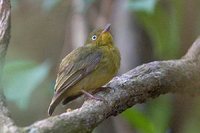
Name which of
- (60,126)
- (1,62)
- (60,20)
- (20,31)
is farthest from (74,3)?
(60,126)

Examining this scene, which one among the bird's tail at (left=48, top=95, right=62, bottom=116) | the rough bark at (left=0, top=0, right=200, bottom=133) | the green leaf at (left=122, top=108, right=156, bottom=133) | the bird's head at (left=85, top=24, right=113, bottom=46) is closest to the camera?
the rough bark at (left=0, top=0, right=200, bottom=133)

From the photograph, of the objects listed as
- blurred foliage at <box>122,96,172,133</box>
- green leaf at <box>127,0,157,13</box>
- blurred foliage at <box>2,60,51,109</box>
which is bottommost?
blurred foliage at <box>122,96,172,133</box>

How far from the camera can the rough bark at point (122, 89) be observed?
2.50 meters

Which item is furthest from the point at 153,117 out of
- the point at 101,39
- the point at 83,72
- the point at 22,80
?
the point at 22,80

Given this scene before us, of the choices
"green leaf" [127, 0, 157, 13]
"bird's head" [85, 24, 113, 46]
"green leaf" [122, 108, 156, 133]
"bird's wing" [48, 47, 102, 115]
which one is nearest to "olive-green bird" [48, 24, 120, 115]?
"bird's wing" [48, 47, 102, 115]

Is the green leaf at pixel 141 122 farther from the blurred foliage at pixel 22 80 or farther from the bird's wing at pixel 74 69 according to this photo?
the blurred foliage at pixel 22 80

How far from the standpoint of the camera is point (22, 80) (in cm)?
397

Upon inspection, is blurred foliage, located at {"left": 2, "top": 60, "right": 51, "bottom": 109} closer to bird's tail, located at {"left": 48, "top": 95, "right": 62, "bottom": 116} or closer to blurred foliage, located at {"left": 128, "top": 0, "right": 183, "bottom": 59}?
bird's tail, located at {"left": 48, "top": 95, "right": 62, "bottom": 116}

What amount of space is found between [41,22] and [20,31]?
35cm

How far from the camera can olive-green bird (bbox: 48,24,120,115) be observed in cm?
344

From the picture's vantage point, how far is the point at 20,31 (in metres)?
6.05

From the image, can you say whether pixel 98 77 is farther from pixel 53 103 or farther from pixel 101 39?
pixel 101 39

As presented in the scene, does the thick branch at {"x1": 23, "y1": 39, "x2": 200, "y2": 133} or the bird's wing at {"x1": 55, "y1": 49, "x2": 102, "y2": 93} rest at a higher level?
the bird's wing at {"x1": 55, "y1": 49, "x2": 102, "y2": 93}

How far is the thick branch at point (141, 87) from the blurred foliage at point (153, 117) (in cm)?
26
